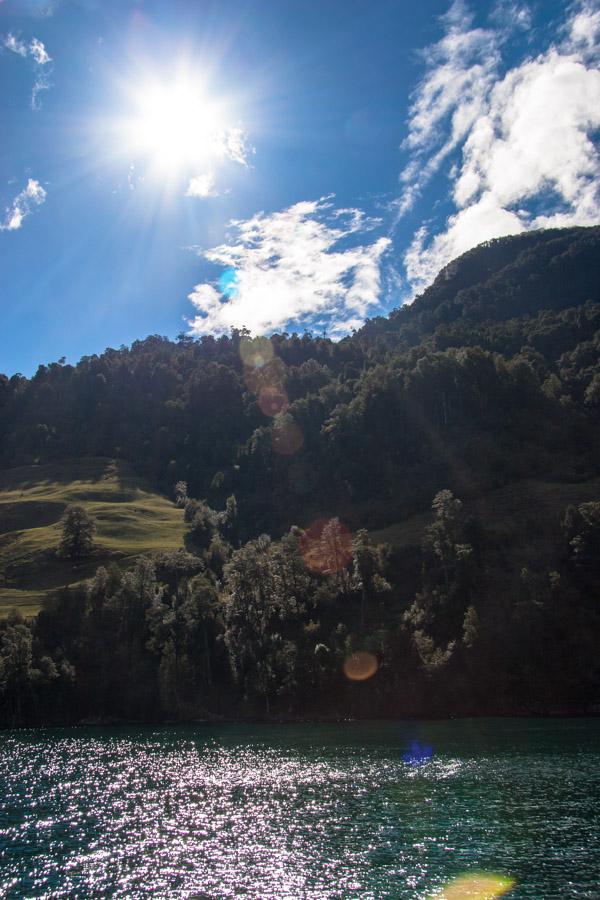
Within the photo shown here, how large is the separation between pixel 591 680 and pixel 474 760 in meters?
46.6

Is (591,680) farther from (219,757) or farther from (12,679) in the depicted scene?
(12,679)

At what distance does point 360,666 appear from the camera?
388 feet

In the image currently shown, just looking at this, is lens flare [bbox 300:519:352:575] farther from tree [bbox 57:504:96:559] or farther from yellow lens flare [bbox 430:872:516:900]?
yellow lens flare [bbox 430:872:516:900]

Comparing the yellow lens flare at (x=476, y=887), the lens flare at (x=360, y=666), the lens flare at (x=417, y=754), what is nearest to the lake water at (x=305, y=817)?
the lens flare at (x=417, y=754)

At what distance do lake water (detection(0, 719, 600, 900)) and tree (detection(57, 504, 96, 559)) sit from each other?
85.9m

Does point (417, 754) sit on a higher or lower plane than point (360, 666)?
lower

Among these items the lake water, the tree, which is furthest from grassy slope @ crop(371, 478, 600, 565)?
the tree

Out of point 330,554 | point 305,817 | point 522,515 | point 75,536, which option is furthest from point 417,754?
point 75,536

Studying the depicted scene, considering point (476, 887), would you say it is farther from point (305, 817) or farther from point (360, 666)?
point (360, 666)

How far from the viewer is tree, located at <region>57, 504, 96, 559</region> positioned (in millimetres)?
168750

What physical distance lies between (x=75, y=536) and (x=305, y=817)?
440 ft

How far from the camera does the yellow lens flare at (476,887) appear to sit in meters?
34.5

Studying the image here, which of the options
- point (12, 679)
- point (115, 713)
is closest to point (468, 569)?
point (115, 713)

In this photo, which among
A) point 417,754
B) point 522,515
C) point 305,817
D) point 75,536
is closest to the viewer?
point 305,817
